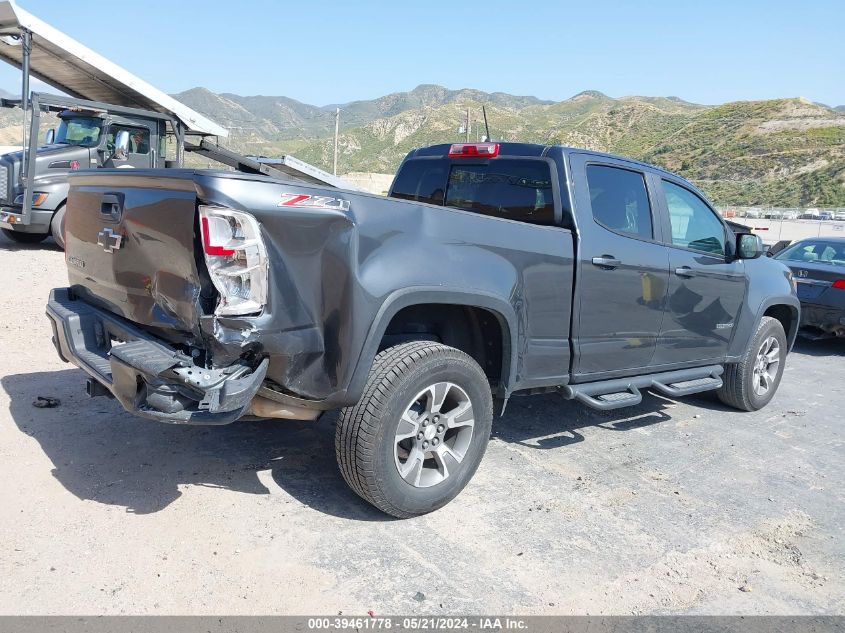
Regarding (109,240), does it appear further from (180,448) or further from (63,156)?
(63,156)

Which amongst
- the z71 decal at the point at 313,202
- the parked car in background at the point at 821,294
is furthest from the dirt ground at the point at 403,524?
the parked car in background at the point at 821,294

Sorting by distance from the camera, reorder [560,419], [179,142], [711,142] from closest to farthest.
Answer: [560,419] → [179,142] → [711,142]

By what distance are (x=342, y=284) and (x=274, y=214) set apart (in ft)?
1.42

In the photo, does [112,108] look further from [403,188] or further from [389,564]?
[389,564]

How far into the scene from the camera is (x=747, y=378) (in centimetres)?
612

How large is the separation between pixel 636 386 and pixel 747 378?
178 centimetres

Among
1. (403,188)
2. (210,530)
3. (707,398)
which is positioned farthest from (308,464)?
(707,398)

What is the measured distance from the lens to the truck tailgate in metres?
3.15

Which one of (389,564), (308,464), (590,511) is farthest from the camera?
(308,464)

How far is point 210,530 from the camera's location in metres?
3.44

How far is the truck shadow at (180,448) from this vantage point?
3.82m

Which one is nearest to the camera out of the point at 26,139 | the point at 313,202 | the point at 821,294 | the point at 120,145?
the point at 313,202

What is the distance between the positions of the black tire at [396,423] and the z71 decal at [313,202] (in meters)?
0.79

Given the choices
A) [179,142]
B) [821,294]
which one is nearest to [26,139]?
[179,142]
